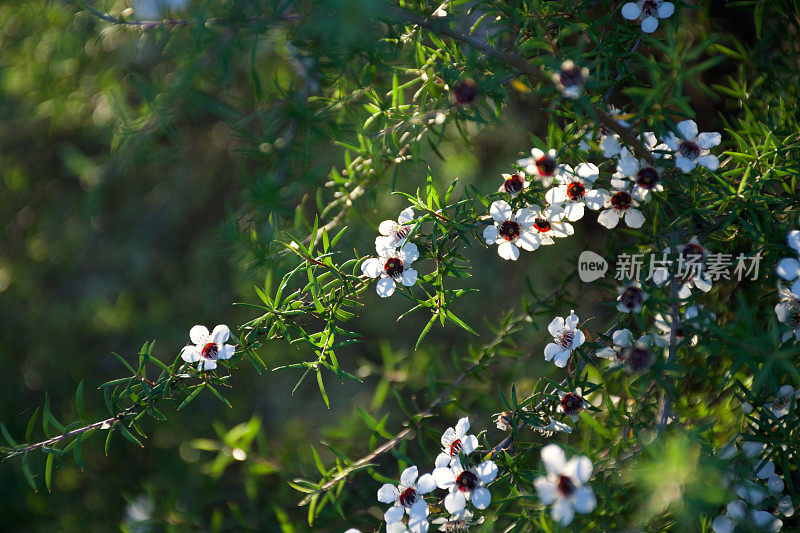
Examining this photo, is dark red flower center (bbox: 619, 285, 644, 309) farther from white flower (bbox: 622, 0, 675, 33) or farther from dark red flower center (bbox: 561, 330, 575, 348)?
white flower (bbox: 622, 0, 675, 33)

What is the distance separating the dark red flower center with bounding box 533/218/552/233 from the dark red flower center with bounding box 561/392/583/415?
151mm

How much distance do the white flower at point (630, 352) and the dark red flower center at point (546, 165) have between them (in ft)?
0.50

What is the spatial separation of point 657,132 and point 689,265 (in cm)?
12

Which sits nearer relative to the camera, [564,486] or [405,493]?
[564,486]

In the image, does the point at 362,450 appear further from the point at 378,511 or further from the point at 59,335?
the point at 59,335

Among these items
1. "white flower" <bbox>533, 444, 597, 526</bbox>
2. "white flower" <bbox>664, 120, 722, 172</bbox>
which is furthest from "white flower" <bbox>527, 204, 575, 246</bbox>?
"white flower" <bbox>533, 444, 597, 526</bbox>

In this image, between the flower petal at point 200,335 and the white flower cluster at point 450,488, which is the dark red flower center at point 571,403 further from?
the flower petal at point 200,335

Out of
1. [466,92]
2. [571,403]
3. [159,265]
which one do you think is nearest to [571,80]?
[466,92]

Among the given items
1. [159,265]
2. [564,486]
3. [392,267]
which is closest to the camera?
[564,486]

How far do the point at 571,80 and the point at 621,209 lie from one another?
7.1 inches

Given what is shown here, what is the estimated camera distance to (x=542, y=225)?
0.53 meters

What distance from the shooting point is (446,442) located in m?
0.51

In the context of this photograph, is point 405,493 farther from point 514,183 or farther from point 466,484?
point 514,183

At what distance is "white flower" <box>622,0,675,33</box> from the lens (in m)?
0.51
